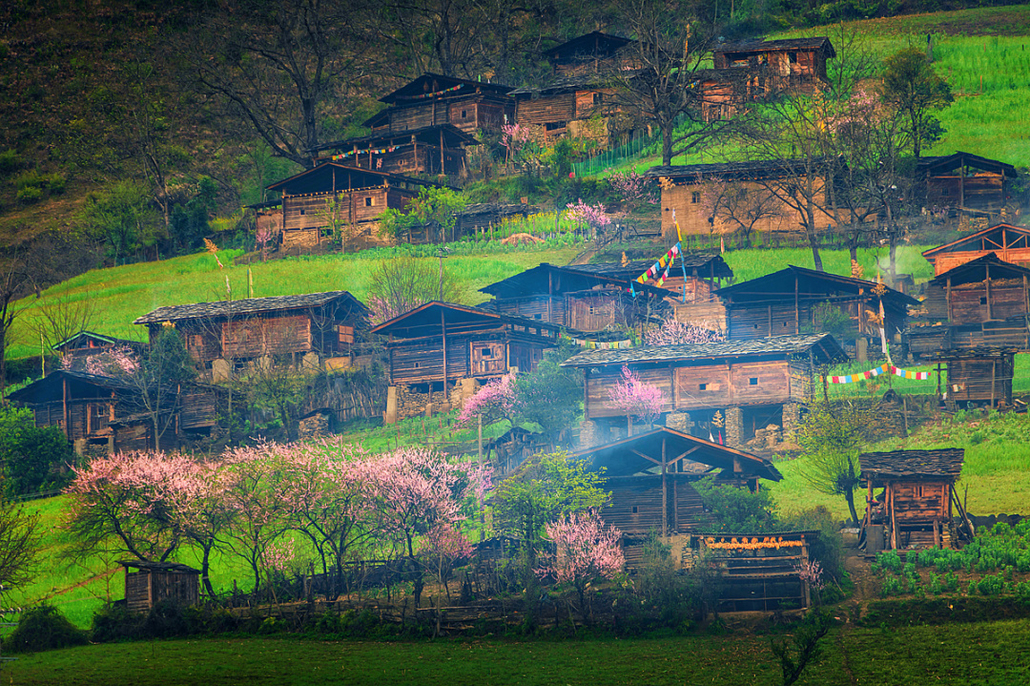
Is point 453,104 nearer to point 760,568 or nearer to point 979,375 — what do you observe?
point 979,375

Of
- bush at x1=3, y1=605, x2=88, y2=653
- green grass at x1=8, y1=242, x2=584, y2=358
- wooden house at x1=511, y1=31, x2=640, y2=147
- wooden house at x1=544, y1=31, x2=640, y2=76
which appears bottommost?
bush at x1=3, y1=605, x2=88, y2=653

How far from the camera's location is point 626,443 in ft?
129

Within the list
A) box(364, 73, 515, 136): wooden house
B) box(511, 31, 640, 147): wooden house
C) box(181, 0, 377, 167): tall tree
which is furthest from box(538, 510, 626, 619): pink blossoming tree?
box(181, 0, 377, 167): tall tree

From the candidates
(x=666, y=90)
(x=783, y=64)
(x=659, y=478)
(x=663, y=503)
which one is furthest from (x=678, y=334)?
(x=783, y=64)

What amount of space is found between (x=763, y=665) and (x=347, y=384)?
109ft

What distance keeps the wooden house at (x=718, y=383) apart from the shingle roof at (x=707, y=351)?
4 centimetres

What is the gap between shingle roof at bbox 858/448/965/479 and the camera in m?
37.7

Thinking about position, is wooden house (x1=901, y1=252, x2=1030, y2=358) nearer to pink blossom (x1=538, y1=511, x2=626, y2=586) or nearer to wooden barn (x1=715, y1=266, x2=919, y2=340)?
wooden barn (x1=715, y1=266, x2=919, y2=340)

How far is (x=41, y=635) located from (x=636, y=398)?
2586 cm

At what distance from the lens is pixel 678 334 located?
59.2 m

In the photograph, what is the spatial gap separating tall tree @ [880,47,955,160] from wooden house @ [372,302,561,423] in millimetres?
36222

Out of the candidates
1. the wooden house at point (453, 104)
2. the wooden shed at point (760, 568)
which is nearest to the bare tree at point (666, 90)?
the wooden house at point (453, 104)

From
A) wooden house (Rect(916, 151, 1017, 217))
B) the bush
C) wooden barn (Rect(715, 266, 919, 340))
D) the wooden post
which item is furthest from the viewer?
wooden house (Rect(916, 151, 1017, 217))

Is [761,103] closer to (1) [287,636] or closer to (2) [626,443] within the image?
(2) [626,443]
